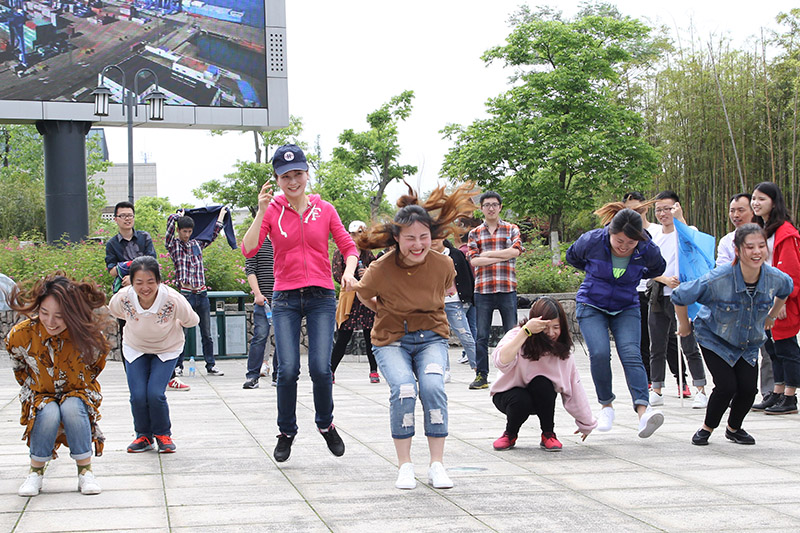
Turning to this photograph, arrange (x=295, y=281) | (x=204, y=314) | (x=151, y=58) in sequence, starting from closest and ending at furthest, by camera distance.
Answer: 1. (x=295, y=281)
2. (x=204, y=314)
3. (x=151, y=58)

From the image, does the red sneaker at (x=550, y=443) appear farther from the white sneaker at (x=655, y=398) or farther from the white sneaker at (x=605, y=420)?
the white sneaker at (x=655, y=398)

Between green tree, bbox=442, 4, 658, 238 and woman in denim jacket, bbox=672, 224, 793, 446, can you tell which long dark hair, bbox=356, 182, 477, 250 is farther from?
green tree, bbox=442, 4, 658, 238

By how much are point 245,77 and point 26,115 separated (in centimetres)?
455

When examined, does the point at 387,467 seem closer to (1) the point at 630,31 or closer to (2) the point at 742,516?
(2) the point at 742,516

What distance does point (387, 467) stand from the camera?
507cm

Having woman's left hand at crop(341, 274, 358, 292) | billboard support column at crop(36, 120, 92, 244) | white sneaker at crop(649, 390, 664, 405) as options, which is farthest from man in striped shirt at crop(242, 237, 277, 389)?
billboard support column at crop(36, 120, 92, 244)

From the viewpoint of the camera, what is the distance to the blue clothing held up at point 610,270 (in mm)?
5957

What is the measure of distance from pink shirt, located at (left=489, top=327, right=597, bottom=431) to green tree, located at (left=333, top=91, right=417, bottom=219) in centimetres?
4116

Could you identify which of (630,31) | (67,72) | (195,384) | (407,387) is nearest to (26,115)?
(67,72)

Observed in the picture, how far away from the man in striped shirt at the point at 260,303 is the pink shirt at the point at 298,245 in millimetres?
3997

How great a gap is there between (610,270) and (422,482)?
83.2 inches

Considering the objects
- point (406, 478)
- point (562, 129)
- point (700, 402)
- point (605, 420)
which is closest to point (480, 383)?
point (700, 402)

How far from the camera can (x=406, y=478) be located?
4461mm

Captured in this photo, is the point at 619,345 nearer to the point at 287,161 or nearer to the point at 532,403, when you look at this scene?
the point at 532,403
